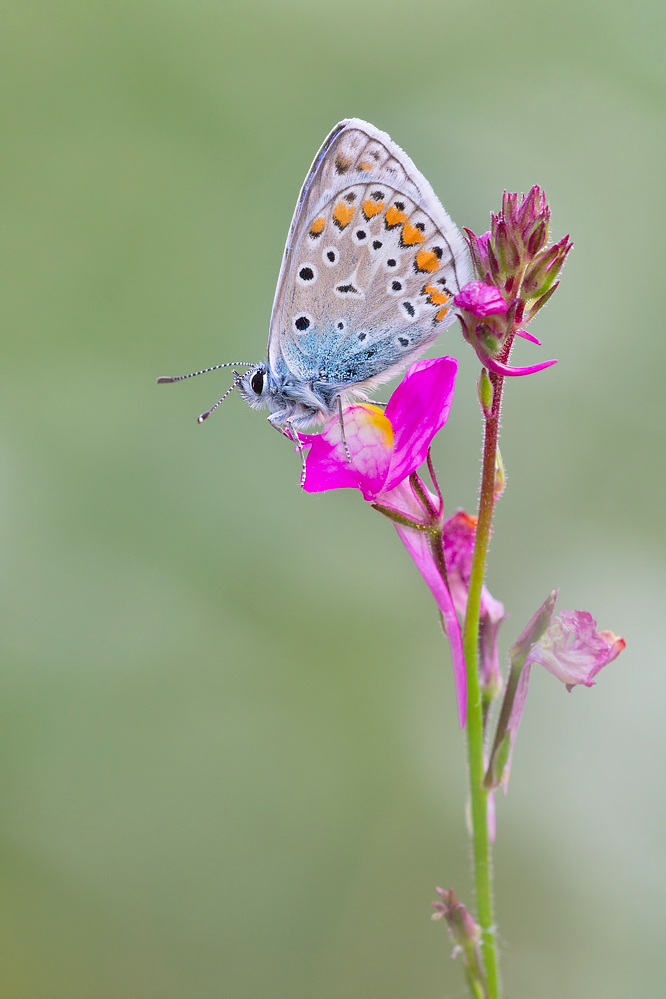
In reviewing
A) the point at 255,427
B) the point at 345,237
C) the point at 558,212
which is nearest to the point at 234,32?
the point at 558,212

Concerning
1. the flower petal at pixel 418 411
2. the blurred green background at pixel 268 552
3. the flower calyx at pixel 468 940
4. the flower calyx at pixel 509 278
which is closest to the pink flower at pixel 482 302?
the flower calyx at pixel 509 278

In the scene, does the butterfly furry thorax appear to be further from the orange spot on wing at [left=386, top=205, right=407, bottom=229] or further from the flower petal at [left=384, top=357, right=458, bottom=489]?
the flower petal at [left=384, top=357, right=458, bottom=489]

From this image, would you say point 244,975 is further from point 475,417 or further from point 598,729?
point 475,417

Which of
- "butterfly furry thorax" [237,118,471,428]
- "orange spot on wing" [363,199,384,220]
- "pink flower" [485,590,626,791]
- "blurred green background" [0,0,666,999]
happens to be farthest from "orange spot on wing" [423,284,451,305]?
"blurred green background" [0,0,666,999]

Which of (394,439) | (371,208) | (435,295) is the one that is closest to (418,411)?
(394,439)

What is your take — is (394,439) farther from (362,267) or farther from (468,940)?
(468,940)

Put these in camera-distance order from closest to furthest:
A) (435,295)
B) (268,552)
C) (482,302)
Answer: (482,302)
(435,295)
(268,552)
